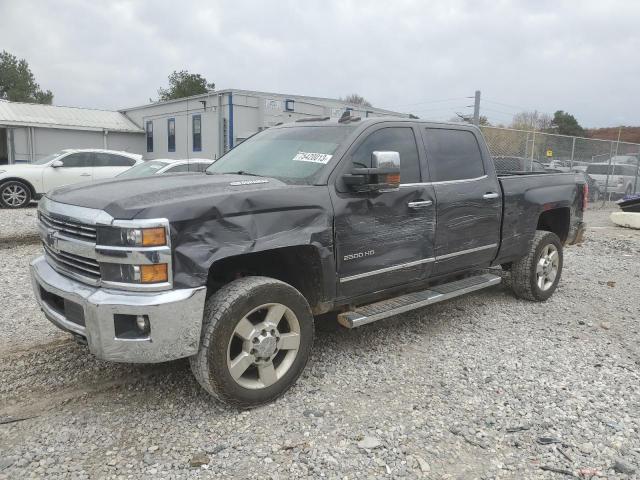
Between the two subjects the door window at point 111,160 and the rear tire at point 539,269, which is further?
the door window at point 111,160

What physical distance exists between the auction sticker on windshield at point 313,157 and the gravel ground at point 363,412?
5.22 ft

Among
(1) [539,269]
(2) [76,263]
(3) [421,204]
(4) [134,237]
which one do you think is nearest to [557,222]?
(1) [539,269]

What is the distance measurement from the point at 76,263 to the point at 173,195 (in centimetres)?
73

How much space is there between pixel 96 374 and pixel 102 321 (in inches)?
45.8

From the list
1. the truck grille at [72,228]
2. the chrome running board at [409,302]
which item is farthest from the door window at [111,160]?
the chrome running board at [409,302]

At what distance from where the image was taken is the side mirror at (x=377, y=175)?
353cm

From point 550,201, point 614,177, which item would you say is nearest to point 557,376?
point 550,201

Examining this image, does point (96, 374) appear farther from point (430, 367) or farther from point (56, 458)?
point (430, 367)

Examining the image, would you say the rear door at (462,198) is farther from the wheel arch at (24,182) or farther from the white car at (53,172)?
the wheel arch at (24,182)

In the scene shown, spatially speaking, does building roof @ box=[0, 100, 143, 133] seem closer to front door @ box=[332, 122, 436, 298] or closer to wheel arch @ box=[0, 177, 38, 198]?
wheel arch @ box=[0, 177, 38, 198]

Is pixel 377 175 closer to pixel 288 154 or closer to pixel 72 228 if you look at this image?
pixel 288 154

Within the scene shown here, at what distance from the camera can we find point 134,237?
110 inches

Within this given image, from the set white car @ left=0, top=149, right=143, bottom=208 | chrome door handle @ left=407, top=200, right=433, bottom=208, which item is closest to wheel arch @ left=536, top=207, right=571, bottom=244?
chrome door handle @ left=407, top=200, right=433, bottom=208

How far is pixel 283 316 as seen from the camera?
135 inches
